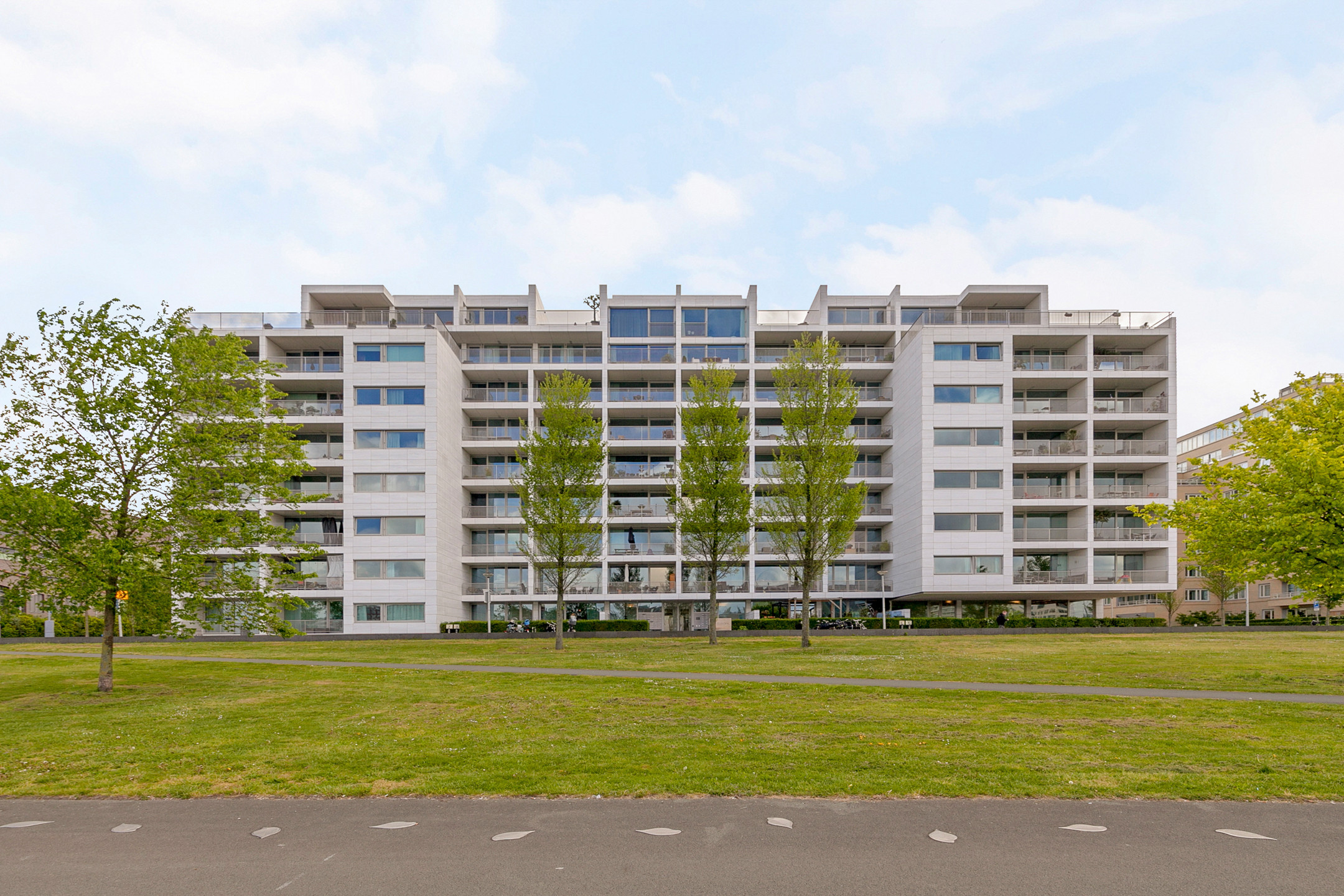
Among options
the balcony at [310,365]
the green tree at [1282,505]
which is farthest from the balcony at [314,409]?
the green tree at [1282,505]

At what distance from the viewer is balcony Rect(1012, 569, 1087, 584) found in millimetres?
58531

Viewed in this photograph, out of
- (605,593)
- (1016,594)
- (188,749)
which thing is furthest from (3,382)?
(1016,594)

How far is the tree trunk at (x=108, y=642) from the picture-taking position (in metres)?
21.2

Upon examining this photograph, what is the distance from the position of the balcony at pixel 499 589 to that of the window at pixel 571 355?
17567mm

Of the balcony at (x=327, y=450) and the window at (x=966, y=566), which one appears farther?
the balcony at (x=327, y=450)

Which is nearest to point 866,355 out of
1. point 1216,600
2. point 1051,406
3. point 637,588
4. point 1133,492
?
point 1051,406

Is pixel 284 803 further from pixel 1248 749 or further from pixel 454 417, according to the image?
pixel 454 417

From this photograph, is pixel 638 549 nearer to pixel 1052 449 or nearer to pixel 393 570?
pixel 393 570

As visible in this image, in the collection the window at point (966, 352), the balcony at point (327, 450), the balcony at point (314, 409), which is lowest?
the balcony at point (327, 450)

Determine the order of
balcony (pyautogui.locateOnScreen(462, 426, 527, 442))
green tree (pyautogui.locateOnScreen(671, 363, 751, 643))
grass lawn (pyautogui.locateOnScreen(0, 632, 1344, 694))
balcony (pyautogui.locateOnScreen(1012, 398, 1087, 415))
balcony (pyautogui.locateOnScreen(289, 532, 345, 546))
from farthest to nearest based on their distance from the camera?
balcony (pyautogui.locateOnScreen(462, 426, 527, 442)) → balcony (pyautogui.locateOnScreen(1012, 398, 1087, 415)) → balcony (pyautogui.locateOnScreen(289, 532, 345, 546)) → green tree (pyautogui.locateOnScreen(671, 363, 751, 643)) → grass lawn (pyautogui.locateOnScreen(0, 632, 1344, 694))

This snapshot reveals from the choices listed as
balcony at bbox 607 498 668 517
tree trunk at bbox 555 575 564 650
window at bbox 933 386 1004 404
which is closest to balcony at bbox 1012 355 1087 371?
window at bbox 933 386 1004 404

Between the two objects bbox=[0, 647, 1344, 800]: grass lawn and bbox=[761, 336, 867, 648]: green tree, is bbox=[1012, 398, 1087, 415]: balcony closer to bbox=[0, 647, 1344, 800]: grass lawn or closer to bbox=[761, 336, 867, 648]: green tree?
bbox=[761, 336, 867, 648]: green tree

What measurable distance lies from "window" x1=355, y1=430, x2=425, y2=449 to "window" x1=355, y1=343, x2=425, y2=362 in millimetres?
5192

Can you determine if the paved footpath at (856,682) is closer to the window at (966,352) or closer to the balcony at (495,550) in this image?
the balcony at (495,550)
